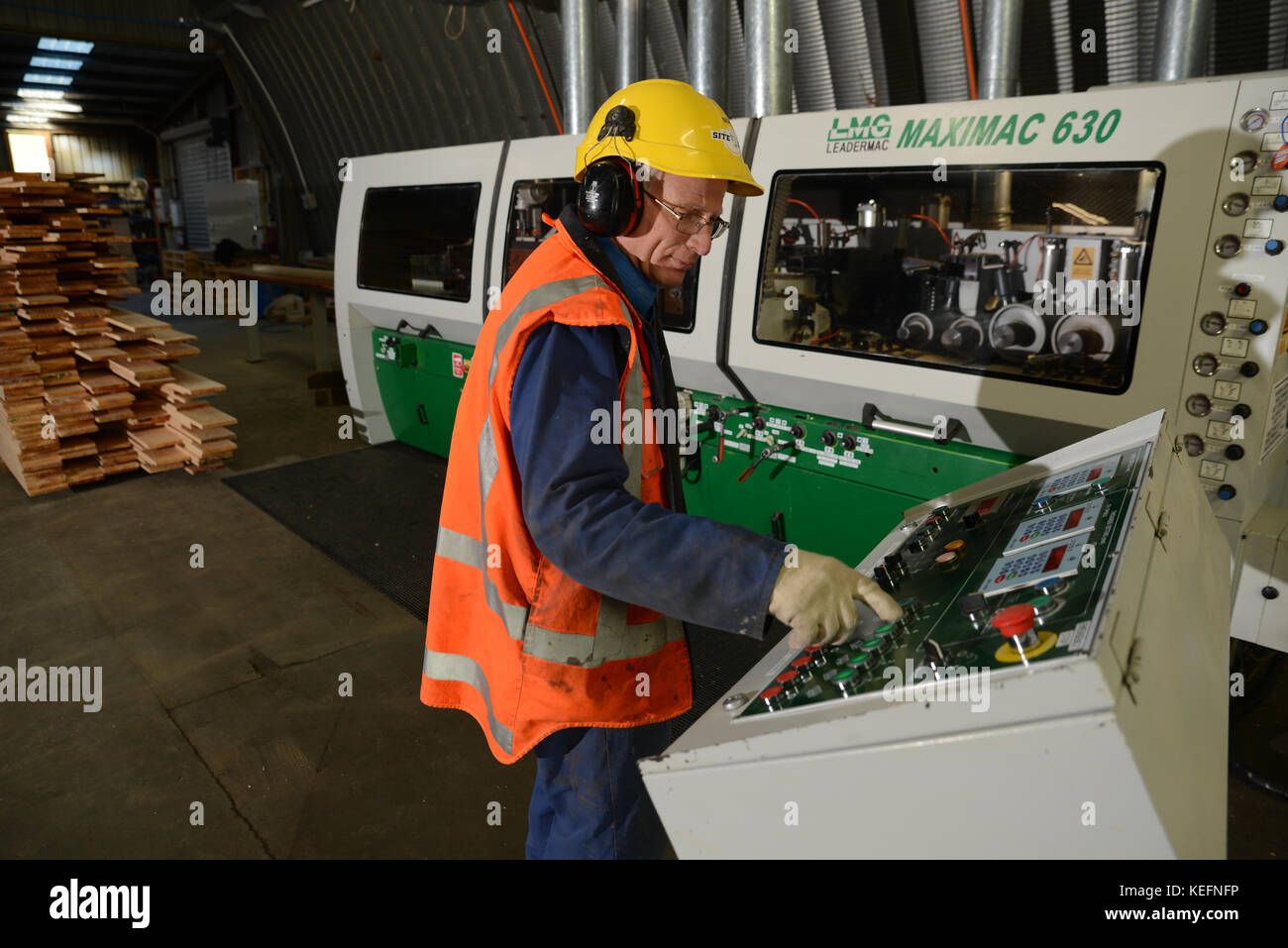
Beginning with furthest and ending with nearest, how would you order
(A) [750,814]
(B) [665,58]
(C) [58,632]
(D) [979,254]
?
(B) [665,58], (C) [58,632], (D) [979,254], (A) [750,814]

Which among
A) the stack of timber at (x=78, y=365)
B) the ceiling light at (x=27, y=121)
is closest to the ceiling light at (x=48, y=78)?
the ceiling light at (x=27, y=121)

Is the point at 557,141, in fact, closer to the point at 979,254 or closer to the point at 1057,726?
the point at 979,254

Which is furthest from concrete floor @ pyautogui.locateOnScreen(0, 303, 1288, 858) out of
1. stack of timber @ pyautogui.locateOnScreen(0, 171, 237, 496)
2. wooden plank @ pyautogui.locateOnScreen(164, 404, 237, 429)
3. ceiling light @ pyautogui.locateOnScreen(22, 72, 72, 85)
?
ceiling light @ pyautogui.locateOnScreen(22, 72, 72, 85)

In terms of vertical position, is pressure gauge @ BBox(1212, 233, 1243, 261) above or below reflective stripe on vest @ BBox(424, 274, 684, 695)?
above

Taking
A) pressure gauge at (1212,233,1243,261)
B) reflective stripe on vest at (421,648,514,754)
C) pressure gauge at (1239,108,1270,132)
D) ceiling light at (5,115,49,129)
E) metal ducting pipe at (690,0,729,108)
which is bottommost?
reflective stripe on vest at (421,648,514,754)

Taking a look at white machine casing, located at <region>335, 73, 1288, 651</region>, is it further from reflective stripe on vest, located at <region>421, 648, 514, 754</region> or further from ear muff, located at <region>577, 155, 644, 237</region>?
reflective stripe on vest, located at <region>421, 648, 514, 754</region>

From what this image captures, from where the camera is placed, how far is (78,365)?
5.00m

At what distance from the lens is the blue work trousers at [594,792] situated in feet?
4.65

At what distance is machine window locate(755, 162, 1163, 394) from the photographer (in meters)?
2.01

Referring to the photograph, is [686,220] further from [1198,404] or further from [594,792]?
[1198,404]

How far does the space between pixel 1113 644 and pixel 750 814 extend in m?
0.46

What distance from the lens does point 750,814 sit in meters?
1.01

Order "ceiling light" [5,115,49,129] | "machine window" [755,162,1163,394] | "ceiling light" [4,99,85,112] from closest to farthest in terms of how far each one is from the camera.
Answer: "machine window" [755,162,1163,394] → "ceiling light" [4,99,85,112] → "ceiling light" [5,115,49,129]

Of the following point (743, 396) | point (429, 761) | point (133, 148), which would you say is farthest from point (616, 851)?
point (133, 148)
